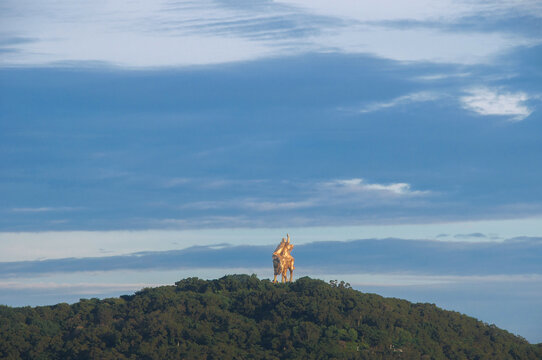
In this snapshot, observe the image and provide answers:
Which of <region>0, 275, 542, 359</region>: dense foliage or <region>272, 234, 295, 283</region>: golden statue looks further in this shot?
<region>272, 234, 295, 283</region>: golden statue

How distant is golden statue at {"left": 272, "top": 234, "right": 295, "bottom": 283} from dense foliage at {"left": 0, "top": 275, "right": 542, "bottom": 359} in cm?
265

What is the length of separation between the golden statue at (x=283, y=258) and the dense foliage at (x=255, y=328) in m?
2.65

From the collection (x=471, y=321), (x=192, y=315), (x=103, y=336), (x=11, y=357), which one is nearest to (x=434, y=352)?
(x=471, y=321)

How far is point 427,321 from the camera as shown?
389ft

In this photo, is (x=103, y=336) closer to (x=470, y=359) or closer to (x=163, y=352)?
(x=163, y=352)

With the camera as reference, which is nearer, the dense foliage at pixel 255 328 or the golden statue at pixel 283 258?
the dense foliage at pixel 255 328

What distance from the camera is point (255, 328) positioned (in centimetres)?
11175

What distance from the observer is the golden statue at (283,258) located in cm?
11988

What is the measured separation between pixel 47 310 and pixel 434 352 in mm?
47614

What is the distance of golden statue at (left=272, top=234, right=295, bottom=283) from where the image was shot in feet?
393

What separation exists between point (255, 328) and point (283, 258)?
37.3 feet

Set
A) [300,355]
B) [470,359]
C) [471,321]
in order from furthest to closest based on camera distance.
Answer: [471,321]
[470,359]
[300,355]

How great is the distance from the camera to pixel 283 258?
120000mm

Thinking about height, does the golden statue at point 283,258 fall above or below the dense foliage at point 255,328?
above
